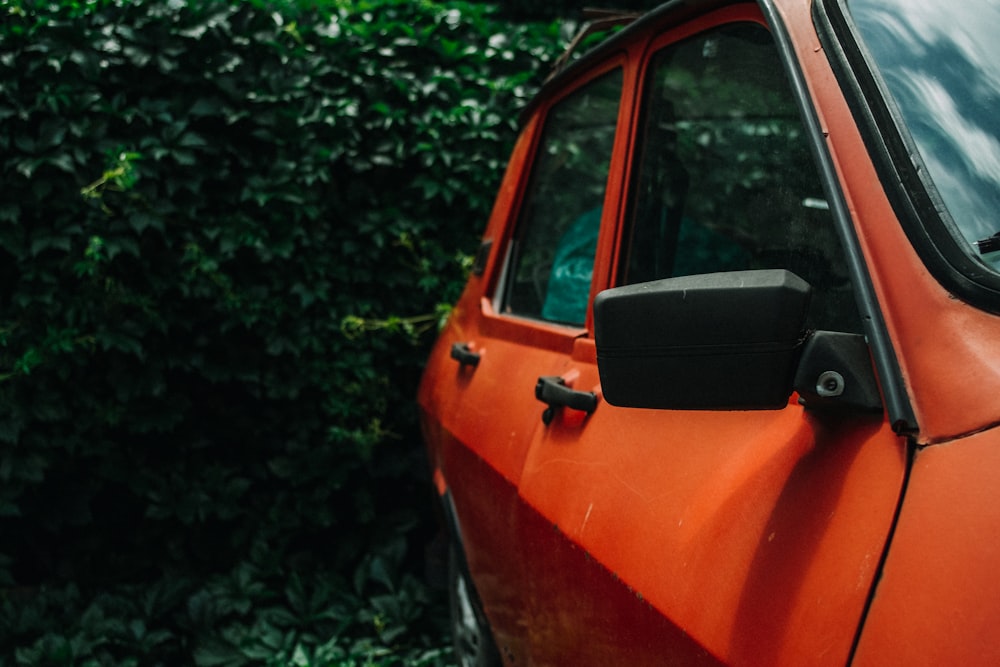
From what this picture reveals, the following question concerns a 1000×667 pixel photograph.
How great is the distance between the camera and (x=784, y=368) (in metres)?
1.04

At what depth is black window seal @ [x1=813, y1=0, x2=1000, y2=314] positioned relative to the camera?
41.5 inches

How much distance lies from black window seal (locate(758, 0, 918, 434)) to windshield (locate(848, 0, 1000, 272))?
10 cm

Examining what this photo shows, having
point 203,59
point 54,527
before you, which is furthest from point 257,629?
point 203,59

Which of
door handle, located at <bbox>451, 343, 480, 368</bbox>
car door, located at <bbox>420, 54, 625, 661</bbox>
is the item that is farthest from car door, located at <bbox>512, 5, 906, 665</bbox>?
door handle, located at <bbox>451, 343, 480, 368</bbox>

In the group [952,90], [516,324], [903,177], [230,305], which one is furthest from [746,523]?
[230,305]

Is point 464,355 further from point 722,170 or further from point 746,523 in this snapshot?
point 746,523

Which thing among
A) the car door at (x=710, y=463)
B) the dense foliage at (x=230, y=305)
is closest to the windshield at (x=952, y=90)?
the car door at (x=710, y=463)

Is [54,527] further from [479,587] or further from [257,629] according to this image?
[479,587]

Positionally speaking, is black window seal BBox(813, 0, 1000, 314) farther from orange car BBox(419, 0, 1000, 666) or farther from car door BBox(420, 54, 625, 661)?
car door BBox(420, 54, 625, 661)

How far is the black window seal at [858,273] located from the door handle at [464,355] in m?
1.56

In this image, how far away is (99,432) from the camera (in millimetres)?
4344

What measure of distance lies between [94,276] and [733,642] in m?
3.64

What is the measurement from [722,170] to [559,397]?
2.05 ft

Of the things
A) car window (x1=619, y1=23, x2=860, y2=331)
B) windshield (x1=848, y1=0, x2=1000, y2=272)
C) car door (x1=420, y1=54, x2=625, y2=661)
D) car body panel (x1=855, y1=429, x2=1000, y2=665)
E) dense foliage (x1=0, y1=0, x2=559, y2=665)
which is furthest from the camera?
dense foliage (x1=0, y1=0, x2=559, y2=665)
